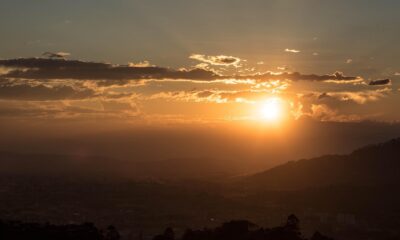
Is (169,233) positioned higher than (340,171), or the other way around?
(340,171)

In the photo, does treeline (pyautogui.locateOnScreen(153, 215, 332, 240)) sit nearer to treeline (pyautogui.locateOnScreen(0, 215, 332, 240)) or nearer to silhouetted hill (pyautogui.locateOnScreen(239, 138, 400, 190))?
treeline (pyautogui.locateOnScreen(0, 215, 332, 240))

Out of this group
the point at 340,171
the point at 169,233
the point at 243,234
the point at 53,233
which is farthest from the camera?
the point at 340,171

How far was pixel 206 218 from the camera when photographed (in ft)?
283

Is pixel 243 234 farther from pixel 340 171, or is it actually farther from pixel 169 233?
pixel 340 171

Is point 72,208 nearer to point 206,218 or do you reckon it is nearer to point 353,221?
→ point 206,218

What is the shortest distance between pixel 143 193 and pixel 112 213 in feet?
83.6

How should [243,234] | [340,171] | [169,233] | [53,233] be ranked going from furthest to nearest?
1. [340,171]
2. [169,233]
3. [243,234]
4. [53,233]

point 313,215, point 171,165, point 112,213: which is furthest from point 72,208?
point 171,165

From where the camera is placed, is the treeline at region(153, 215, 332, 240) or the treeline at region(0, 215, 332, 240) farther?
the treeline at region(153, 215, 332, 240)

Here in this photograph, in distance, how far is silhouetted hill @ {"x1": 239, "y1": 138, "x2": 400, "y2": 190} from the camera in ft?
382

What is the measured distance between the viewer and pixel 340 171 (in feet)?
412

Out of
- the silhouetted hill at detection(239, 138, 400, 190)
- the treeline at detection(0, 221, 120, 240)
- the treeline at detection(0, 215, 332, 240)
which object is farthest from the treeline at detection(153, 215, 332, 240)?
the silhouetted hill at detection(239, 138, 400, 190)

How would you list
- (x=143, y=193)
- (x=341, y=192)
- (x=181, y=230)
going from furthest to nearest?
(x=143, y=193) < (x=341, y=192) < (x=181, y=230)

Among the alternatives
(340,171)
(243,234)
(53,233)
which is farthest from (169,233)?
(340,171)
